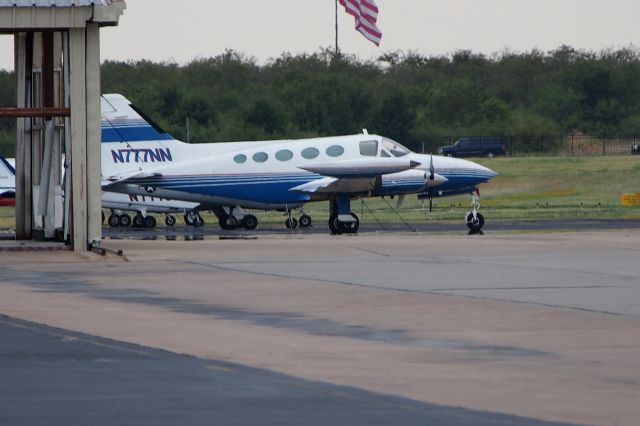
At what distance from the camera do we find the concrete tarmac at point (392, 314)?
12.5 metres

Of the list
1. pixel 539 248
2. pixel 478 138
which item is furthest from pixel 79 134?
pixel 478 138

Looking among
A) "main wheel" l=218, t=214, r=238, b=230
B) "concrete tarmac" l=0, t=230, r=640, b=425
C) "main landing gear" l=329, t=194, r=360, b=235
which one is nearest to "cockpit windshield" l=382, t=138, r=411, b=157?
"main landing gear" l=329, t=194, r=360, b=235

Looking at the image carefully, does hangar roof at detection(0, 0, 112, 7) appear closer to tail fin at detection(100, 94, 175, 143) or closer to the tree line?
tail fin at detection(100, 94, 175, 143)

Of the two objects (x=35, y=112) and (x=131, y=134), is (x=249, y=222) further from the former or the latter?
(x=35, y=112)

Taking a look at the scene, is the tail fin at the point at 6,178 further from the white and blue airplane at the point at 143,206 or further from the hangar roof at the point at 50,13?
the hangar roof at the point at 50,13

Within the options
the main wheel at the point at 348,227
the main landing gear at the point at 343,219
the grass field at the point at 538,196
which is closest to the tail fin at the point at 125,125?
the grass field at the point at 538,196

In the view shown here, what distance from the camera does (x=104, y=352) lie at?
14219mm

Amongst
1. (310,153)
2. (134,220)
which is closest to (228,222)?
(134,220)

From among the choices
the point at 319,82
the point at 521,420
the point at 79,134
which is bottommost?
the point at 521,420

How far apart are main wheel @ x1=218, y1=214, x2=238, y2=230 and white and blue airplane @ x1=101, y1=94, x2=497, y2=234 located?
31mm

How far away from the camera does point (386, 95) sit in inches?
3878

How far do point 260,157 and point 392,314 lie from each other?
28.1m

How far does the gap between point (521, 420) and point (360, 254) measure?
18.2 m

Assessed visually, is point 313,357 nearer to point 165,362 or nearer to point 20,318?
point 165,362
